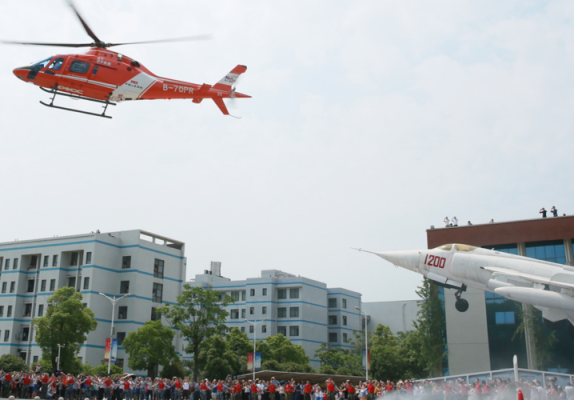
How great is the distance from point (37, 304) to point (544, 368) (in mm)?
48085

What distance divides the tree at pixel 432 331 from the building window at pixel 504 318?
3.42 m

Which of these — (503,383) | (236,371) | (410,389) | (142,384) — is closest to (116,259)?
(236,371)

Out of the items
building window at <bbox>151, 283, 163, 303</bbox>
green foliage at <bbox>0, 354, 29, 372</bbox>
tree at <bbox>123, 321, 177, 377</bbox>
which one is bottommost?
green foliage at <bbox>0, 354, 29, 372</bbox>

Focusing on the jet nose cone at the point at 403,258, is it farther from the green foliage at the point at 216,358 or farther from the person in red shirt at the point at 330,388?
the green foliage at the point at 216,358

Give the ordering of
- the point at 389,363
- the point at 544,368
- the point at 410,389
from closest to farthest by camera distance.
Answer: the point at 410,389
the point at 544,368
the point at 389,363

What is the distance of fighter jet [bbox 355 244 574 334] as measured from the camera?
1834 cm

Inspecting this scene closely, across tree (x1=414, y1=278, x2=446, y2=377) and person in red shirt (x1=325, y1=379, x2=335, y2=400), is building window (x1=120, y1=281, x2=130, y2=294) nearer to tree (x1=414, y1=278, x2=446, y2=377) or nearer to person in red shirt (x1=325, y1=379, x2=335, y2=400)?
tree (x1=414, y1=278, x2=446, y2=377)

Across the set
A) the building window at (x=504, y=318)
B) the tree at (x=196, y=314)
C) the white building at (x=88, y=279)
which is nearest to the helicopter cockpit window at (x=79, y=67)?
the building window at (x=504, y=318)

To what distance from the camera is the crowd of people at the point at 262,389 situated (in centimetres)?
2214

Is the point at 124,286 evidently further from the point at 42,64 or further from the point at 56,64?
the point at 56,64

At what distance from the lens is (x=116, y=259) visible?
190 ft

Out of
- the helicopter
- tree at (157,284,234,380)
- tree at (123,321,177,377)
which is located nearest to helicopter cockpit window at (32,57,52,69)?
the helicopter

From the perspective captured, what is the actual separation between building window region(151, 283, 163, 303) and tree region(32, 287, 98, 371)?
1711cm

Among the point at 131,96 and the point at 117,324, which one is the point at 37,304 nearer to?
the point at 117,324
